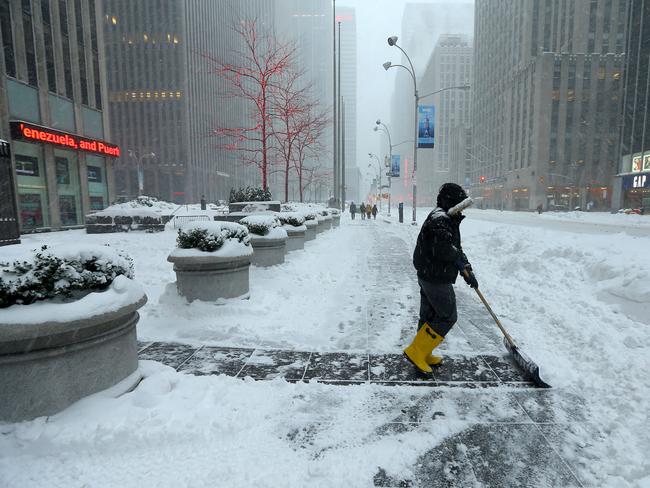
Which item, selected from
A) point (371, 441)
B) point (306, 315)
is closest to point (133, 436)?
point (371, 441)

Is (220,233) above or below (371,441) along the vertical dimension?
above

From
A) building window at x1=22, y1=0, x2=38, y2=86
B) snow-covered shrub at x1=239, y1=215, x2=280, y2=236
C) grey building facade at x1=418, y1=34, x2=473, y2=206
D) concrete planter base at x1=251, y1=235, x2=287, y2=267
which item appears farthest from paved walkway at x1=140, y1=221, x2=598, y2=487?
grey building facade at x1=418, y1=34, x2=473, y2=206

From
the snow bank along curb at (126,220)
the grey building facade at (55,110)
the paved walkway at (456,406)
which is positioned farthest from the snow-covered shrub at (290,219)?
the grey building facade at (55,110)

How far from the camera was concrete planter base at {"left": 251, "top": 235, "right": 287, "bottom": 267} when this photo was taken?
27.2ft

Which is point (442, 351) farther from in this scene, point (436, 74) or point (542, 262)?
point (436, 74)

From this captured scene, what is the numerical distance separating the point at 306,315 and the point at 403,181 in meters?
168

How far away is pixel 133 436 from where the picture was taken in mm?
2623

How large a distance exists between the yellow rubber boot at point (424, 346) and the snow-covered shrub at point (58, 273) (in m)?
2.94

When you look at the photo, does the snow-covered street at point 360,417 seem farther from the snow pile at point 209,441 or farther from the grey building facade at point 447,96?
the grey building facade at point 447,96

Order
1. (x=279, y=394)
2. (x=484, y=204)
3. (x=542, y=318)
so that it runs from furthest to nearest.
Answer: (x=484, y=204), (x=542, y=318), (x=279, y=394)

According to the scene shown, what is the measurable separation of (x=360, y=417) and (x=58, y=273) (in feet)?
8.56

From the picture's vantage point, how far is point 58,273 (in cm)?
279

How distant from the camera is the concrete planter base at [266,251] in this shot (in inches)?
326

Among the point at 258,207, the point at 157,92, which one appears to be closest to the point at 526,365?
the point at 258,207
